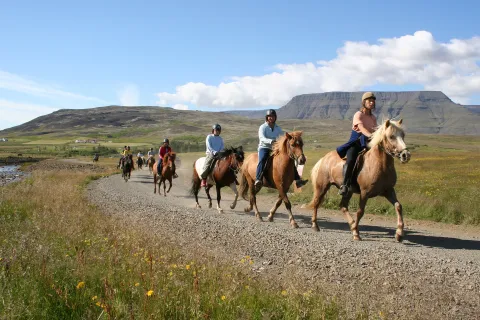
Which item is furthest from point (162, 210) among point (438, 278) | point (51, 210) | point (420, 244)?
point (438, 278)

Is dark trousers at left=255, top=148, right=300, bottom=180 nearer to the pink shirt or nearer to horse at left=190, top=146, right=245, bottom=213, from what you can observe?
horse at left=190, top=146, right=245, bottom=213

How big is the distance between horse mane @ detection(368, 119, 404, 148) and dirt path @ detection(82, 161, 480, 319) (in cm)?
240

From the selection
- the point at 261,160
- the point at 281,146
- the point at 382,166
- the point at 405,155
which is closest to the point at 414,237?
the point at 382,166

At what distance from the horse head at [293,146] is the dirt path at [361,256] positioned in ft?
6.77

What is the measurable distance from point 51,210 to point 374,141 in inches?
375

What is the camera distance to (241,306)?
4363 mm

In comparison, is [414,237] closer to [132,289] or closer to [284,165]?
[284,165]

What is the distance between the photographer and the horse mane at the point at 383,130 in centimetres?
867

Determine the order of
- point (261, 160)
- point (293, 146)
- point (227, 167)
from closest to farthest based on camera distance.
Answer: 1. point (293, 146)
2. point (261, 160)
3. point (227, 167)

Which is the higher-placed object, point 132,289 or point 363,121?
point 363,121

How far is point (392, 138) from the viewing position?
28.3 ft

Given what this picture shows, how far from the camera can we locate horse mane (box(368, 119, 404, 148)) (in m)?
8.67

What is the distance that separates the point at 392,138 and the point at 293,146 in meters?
3.10

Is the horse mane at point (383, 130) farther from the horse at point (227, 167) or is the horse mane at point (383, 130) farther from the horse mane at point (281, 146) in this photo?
the horse at point (227, 167)
